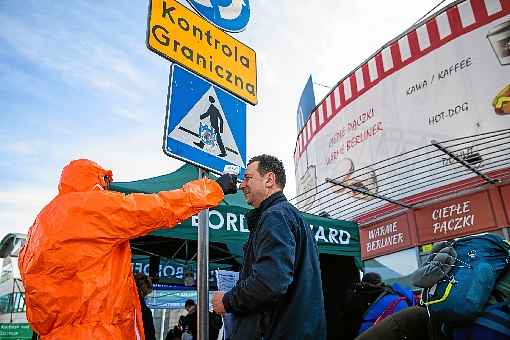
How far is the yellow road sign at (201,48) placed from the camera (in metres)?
2.58

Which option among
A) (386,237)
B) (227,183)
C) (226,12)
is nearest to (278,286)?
(227,183)

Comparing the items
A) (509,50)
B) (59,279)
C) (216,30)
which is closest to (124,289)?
(59,279)

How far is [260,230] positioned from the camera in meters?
2.02

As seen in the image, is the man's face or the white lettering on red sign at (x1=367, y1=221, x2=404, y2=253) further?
the white lettering on red sign at (x1=367, y1=221, x2=404, y2=253)

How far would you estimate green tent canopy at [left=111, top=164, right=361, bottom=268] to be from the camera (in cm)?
376

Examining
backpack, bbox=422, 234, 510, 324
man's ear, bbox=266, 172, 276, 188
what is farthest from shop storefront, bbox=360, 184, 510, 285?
man's ear, bbox=266, 172, 276, 188

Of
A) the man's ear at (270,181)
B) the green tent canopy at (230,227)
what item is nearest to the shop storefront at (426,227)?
the green tent canopy at (230,227)

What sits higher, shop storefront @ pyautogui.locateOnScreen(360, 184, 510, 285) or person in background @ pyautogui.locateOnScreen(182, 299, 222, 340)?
shop storefront @ pyautogui.locateOnScreen(360, 184, 510, 285)

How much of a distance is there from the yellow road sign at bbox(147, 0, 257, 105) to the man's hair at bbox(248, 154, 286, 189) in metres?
0.76

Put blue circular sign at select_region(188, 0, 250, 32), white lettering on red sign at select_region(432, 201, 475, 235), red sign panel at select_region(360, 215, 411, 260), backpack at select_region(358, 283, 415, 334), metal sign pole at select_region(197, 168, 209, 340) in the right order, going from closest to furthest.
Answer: metal sign pole at select_region(197, 168, 209, 340), blue circular sign at select_region(188, 0, 250, 32), backpack at select_region(358, 283, 415, 334), white lettering on red sign at select_region(432, 201, 475, 235), red sign panel at select_region(360, 215, 411, 260)

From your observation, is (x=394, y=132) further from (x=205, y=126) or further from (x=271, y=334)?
(x=271, y=334)

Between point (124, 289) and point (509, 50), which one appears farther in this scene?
point (509, 50)

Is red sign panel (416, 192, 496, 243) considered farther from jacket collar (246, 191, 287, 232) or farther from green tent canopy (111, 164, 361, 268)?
jacket collar (246, 191, 287, 232)

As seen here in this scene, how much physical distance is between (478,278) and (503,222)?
7.37 m
